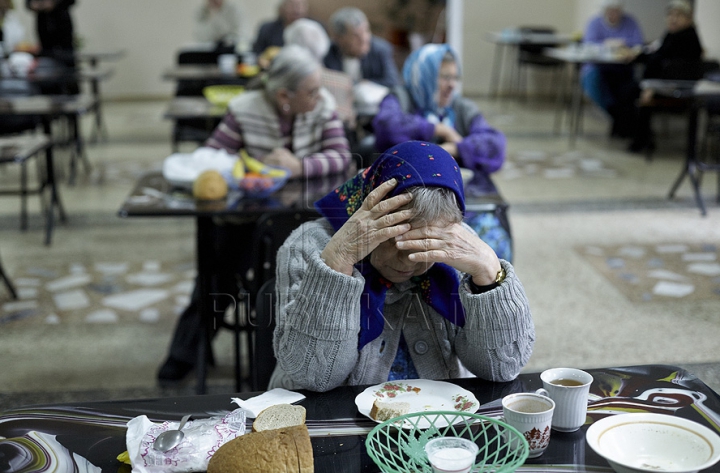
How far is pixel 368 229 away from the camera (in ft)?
4.72

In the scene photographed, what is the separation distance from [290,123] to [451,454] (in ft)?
7.40

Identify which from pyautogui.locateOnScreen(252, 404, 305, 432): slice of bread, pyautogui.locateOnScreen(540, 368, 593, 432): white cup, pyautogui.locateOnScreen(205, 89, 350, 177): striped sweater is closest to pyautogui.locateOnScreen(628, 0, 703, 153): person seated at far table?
pyautogui.locateOnScreen(205, 89, 350, 177): striped sweater

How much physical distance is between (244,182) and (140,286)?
5.44 feet

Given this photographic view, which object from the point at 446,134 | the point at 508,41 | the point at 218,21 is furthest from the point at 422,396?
the point at 508,41

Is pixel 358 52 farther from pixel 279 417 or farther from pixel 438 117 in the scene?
pixel 279 417

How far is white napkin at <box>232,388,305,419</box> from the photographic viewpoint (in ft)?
4.40

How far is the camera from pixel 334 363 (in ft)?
4.83

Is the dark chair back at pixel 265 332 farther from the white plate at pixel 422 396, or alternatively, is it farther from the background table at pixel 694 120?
the background table at pixel 694 120

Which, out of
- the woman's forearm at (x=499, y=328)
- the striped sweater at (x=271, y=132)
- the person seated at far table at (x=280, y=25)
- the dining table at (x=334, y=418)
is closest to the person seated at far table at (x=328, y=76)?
the striped sweater at (x=271, y=132)

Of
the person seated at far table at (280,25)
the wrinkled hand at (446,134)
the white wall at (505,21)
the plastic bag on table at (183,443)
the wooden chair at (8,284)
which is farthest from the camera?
the white wall at (505,21)

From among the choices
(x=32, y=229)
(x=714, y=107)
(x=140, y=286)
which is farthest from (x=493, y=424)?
(x=714, y=107)

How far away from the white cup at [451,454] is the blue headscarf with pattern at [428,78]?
101 inches

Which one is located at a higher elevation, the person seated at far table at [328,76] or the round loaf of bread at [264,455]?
the person seated at far table at [328,76]

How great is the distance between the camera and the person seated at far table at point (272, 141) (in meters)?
3.02
